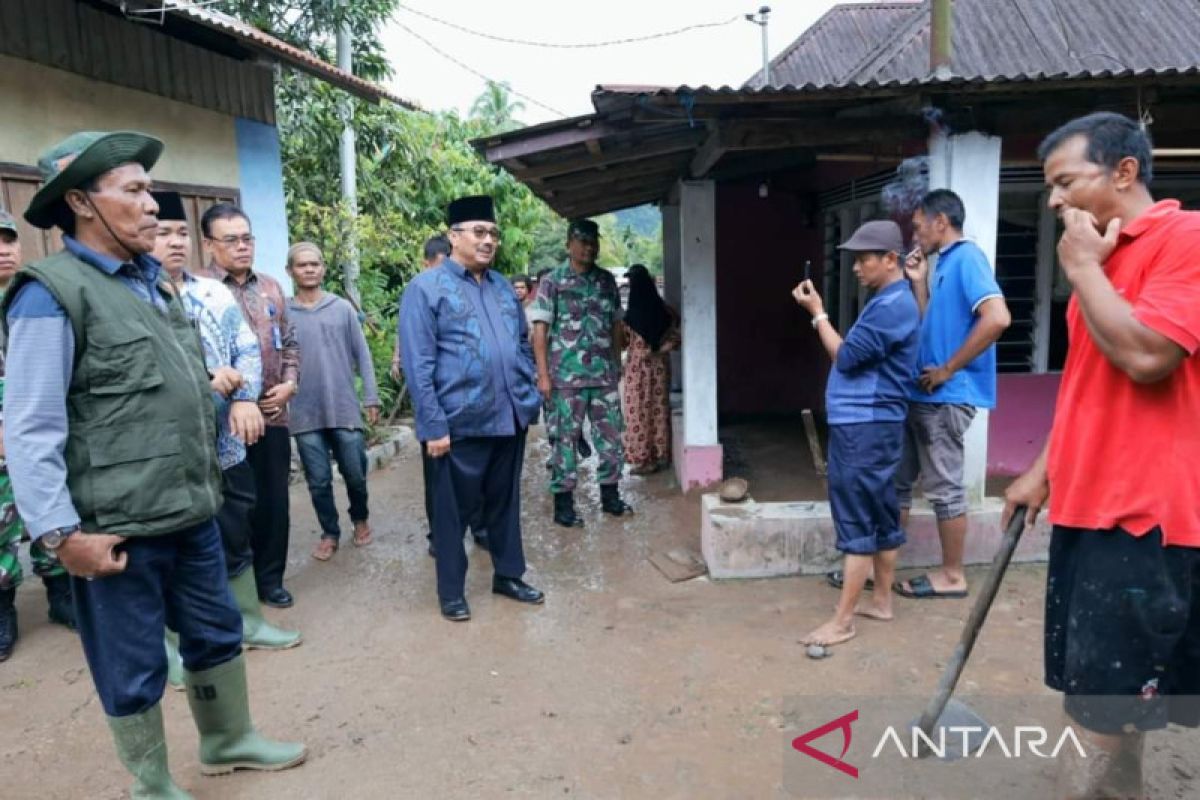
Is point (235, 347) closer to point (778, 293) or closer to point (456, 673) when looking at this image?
point (456, 673)

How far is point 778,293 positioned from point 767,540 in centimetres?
441

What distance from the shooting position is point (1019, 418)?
239 inches

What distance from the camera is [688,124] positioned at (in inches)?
174

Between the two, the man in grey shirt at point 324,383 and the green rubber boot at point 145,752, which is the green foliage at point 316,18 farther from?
the green rubber boot at point 145,752

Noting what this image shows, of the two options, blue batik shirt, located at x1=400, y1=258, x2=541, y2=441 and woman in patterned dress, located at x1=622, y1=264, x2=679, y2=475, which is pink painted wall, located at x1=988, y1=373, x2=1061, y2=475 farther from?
blue batik shirt, located at x1=400, y1=258, x2=541, y2=441

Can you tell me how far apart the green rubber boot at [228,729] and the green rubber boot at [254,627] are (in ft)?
3.09

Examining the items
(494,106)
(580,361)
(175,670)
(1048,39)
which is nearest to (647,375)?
(580,361)

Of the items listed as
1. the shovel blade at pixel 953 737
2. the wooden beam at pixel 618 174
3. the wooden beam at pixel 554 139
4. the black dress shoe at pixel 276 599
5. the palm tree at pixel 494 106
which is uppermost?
the palm tree at pixel 494 106

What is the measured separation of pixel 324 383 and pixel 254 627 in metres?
1.47

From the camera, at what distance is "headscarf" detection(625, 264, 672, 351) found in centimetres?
636

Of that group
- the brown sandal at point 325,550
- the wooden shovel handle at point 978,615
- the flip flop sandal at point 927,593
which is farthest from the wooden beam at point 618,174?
the wooden shovel handle at point 978,615

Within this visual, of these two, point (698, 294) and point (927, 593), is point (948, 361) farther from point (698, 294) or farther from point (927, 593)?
point (698, 294)

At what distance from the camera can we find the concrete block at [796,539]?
442cm

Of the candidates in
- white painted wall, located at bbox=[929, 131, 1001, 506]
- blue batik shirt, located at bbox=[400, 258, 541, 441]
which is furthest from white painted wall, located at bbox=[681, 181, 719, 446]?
blue batik shirt, located at bbox=[400, 258, 541, 441]
